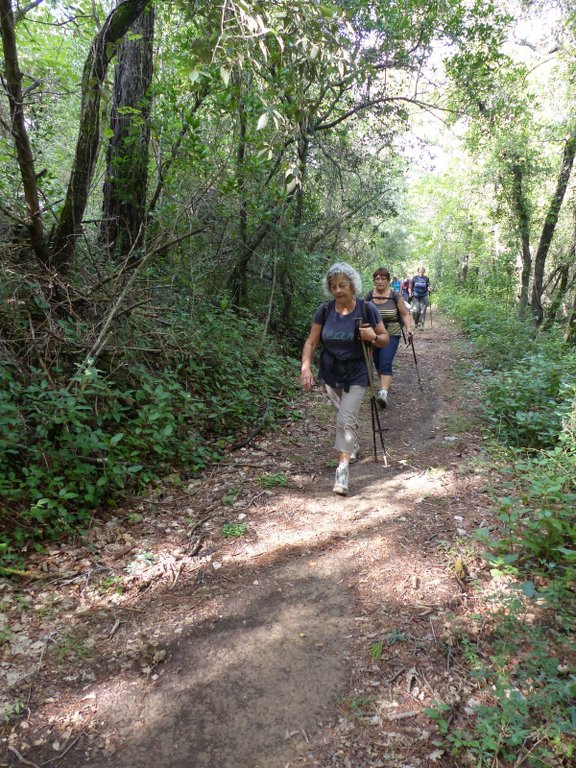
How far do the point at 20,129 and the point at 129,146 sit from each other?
2.91 metres

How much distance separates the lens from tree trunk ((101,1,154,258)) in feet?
22.2

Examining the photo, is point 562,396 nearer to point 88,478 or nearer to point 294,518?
point 294,518

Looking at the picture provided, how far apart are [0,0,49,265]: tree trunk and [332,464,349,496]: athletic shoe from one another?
13.4 ft

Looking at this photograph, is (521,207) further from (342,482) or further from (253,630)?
(253,630)

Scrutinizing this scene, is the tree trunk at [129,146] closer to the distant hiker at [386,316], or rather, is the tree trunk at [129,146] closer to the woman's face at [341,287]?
the woman's face at [341,287]

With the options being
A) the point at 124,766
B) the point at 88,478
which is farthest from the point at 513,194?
the point at 124,766

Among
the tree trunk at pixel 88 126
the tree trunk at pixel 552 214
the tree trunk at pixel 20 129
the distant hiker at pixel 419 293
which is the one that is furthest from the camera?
the distant hiker at pixel 419 293

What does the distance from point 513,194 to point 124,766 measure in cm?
1780

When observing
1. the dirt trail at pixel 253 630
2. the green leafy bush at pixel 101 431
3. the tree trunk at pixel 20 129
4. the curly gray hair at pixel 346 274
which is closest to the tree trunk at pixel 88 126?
the tree trunk at pixel 20 129

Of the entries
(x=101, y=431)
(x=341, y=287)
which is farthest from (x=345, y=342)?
(x=101, y=431)

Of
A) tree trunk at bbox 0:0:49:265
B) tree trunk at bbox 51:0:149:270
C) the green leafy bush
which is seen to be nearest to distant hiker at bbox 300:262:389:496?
the green leafy bush

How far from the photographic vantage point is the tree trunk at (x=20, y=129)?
389 centimetres

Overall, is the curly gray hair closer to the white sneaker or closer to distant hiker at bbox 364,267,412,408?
distant hiker at bbox 364,267,412,408

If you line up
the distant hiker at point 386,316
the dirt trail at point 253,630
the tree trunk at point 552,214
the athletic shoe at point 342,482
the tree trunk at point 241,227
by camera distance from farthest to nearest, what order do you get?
the tree trunk at point 552,214, the tree trunk at point 241,227, the distant hiker at point 386,316, the athletic shoe at point 342,482, the dirt trail at point 253,630
